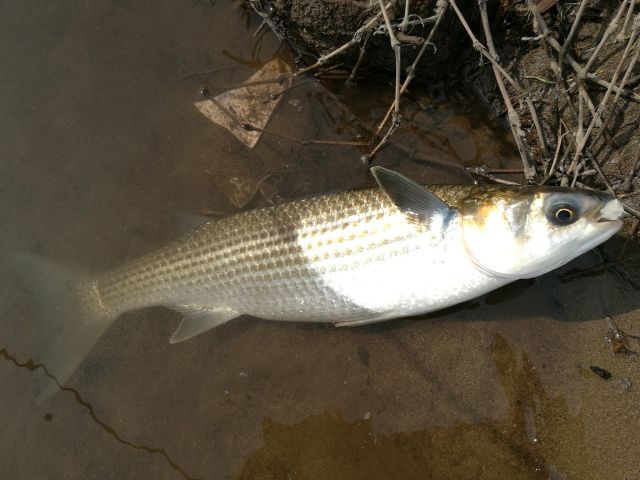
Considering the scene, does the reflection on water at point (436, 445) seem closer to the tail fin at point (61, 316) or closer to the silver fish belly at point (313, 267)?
the silver fish belly at point (313, 267)

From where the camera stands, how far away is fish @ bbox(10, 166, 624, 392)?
2.93 metres

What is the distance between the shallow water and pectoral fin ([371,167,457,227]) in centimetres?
114

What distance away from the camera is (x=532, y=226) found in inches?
114

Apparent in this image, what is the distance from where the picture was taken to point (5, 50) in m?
4.34

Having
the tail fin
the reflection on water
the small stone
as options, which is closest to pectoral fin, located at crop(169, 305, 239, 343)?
the tail fin

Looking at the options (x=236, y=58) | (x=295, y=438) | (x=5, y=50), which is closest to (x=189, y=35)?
(x=236, y=58)

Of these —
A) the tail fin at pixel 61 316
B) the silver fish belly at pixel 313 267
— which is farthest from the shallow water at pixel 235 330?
the silver fish belly at pixel 313 267

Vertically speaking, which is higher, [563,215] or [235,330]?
[563,215]

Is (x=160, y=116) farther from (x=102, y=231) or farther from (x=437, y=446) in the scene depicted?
(x=437, y=446)

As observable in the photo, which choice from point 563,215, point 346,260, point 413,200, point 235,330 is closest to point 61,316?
point 235,330

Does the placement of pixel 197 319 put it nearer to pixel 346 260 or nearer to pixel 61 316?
pixel 61 316

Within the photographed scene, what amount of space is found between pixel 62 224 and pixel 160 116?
4.57ft

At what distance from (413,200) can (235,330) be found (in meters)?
2.05

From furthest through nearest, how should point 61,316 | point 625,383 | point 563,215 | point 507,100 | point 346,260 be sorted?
point 61,316 → point 625,383 → point 507,100 → point 346,260 → point 563,215
